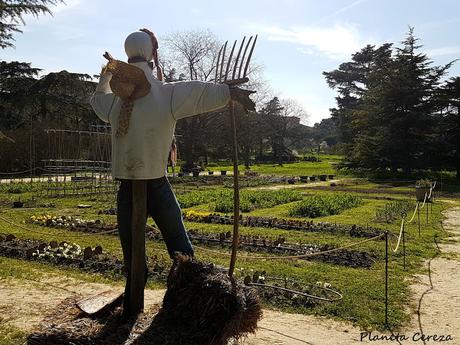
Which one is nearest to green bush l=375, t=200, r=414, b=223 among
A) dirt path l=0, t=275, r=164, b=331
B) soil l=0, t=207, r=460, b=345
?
soil l=0, t=207, r=460, b=345

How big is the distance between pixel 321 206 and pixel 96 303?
10521mm

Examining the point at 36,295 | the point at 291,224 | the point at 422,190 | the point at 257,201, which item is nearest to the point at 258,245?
the point at 291,224

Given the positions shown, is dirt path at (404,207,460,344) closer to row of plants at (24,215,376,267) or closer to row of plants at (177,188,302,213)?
row of plants at (24,215,376,267)

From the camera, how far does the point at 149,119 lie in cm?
348

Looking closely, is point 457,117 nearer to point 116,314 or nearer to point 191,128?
point 191,128

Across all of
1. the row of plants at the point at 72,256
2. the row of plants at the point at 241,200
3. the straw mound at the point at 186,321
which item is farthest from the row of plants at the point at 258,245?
the row of plants at the point at 241,200

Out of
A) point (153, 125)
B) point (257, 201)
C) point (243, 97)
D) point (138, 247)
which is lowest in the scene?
point (257, 201)

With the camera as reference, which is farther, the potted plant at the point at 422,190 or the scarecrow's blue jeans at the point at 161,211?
the potted plant at the point at 422,190

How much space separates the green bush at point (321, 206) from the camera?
1314 centimetres

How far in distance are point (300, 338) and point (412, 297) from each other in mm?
2175

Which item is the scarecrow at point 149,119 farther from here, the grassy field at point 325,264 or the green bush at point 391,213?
the green bush at point 391,213

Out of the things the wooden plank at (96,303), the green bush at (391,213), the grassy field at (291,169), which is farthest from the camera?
the grassy field at (291,169)

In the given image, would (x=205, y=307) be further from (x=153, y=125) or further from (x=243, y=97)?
(x=243, y=97)

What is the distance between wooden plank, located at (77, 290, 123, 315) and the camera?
378cm
